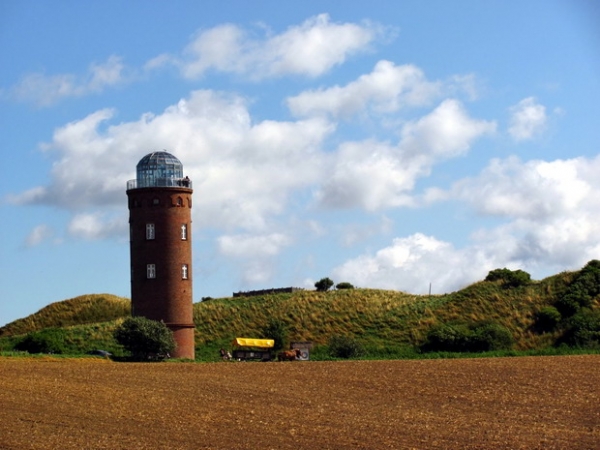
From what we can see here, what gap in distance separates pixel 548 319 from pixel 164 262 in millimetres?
25987

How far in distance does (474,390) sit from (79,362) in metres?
24.1

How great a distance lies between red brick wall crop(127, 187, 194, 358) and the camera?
6906 cm

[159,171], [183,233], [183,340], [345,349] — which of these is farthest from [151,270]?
[345,349]

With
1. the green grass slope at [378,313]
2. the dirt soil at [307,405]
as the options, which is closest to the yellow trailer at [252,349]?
the green grass slope at [378,313]

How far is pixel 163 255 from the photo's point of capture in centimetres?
6938

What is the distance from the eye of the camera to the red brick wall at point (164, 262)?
227 feet

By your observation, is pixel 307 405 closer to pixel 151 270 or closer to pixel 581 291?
pixel 151 270

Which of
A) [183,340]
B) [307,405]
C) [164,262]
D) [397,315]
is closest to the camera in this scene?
[307,405]

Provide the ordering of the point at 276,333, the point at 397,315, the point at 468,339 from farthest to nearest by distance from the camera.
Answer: the point at 397,315 < the point at 276,333 < the point at 468,339

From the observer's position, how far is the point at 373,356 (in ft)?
218

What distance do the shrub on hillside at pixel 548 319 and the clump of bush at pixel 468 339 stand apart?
3.73 meters

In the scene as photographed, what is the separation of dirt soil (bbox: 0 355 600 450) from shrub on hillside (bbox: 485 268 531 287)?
26136 mm

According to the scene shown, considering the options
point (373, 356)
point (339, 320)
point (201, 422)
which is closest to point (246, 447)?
point (201, 422)

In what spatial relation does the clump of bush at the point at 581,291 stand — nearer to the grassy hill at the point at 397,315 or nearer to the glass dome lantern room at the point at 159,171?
the grassy hill at the point at 397,315
